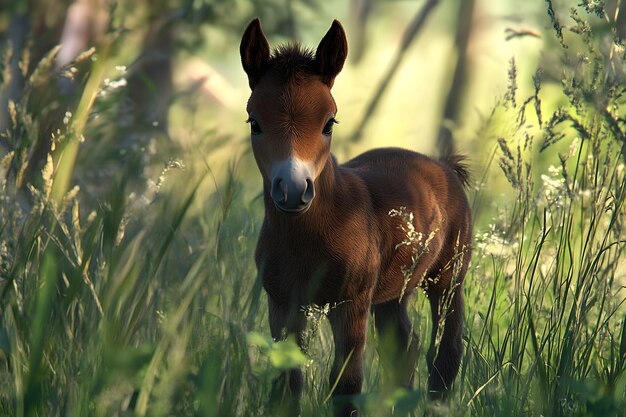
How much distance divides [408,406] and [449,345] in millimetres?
2162

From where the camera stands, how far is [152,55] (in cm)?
709

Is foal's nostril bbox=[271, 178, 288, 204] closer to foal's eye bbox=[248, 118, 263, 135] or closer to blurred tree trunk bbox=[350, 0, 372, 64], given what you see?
foal's eye bbox=[248, 118, 263, 135]

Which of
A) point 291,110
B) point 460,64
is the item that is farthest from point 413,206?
point 460,64

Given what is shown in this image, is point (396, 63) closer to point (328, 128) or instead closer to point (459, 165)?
point (459, 165)

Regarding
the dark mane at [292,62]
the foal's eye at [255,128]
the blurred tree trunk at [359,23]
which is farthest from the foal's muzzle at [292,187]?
the blurred tree trunk at [359,23]

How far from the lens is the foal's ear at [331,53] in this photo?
3.28 meters

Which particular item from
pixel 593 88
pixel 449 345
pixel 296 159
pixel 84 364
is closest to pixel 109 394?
pixel 84 364

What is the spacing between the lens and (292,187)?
281 cm

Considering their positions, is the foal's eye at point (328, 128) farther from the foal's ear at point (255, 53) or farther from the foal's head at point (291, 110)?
the foal's ear at point (255, 53)

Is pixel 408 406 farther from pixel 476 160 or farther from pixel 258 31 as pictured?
pixel 476 160

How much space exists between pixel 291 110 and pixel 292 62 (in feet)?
0.89

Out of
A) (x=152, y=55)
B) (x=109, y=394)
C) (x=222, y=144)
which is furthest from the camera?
(x=152, y=55)

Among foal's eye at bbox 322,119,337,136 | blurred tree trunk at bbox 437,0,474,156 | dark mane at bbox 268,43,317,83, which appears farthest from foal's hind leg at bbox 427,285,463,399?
blurred tree trunk at bbox 437,0,474,156

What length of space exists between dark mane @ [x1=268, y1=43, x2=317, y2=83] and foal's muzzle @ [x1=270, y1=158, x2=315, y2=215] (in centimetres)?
47
